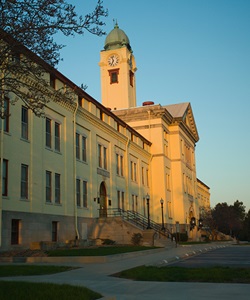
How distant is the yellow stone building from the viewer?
23.4m

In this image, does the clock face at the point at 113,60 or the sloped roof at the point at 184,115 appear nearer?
the sloped roof at the point at 184,115

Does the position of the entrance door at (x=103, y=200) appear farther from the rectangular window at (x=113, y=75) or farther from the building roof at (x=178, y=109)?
the rectangular window at (x=113, y=75)

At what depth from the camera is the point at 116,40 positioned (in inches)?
2894

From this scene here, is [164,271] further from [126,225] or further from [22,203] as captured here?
[126,225]

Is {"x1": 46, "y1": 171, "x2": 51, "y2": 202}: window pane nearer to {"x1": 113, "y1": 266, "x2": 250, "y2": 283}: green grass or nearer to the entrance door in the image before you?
the entrance door

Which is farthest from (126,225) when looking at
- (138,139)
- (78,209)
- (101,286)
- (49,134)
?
(101,286)

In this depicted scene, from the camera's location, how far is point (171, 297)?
9445 millimetres

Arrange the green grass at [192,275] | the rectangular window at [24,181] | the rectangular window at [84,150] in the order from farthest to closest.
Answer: the rectangular window at [84,150] < the rectangular window at [24,181] < the green grass at [192,275]

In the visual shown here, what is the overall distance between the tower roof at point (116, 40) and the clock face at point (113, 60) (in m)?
2.58

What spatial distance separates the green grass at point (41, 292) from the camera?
27.0 feet

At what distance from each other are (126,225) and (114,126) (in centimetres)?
1137

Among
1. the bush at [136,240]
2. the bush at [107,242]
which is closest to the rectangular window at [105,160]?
the bush at [136,240]

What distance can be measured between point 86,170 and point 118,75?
129 ft

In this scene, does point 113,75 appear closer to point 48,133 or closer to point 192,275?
point 48,133
